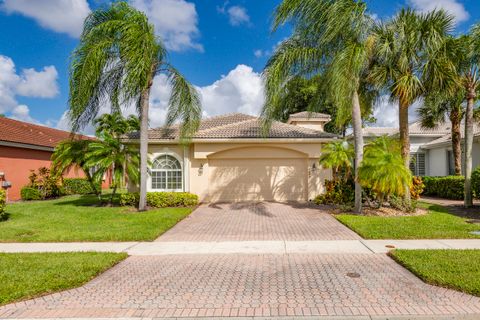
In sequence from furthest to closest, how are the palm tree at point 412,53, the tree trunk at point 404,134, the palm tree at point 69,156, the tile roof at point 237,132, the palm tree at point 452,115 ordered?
1. the tile roof at point 237,132
2. the palm tree at point 69,156
3. the palm tree at point 452,115
4. the tree trunk at point 404,134
5. the palm tree at point 412,53

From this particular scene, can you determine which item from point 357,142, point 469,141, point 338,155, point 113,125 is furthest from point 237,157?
point 113,125

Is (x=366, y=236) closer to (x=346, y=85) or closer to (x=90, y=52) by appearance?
(x=346, y=85)

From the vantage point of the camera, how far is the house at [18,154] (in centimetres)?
A: 1903

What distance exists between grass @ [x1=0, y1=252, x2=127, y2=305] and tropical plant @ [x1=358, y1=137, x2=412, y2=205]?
29.4 ft

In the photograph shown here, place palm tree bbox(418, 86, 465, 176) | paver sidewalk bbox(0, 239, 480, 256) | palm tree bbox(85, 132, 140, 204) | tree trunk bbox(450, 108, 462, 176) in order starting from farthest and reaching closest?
tree trunk bbox(450, 108, 462, 176) < palm tree bbox(418, 86, 465, 176) < palm tree bbox(85, 132, 140, 204) < paver sidewalk bbox(0, 239, 480, 256)

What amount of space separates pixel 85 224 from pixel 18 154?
12.8 meters

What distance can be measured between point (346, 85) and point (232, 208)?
7488mm

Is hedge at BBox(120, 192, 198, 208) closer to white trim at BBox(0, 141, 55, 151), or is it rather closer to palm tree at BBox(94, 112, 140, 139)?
white trim at BBox(0, 141, 55, 151)

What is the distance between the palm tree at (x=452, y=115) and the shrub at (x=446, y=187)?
958mm

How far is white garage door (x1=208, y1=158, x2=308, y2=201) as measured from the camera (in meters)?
17.4

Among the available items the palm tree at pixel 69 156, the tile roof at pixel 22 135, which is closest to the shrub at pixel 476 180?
the palm tree at pixel 69 156

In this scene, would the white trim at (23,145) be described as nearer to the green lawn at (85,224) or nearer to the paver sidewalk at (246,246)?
the green lawn at (85,224)

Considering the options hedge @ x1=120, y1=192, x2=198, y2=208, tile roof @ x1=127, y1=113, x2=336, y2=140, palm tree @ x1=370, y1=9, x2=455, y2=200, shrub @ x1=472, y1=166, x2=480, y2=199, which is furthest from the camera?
tile roof @ x1=127, y1=113, x2=336, y2=140

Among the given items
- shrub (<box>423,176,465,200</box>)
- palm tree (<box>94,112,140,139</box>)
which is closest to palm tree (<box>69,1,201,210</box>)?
palm tree (<box>94,112,140,139</box>)
